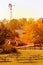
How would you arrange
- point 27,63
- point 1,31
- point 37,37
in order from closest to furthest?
point 27,63 → point 1,31 → point 37,37

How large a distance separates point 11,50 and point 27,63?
35.8 feet

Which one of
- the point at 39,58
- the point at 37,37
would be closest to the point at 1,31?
the point at 37,37

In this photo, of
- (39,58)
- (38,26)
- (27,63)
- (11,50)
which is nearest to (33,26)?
(38,26)

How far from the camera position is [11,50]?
37.6m

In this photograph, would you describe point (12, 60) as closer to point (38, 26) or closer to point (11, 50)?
point (11, 50)

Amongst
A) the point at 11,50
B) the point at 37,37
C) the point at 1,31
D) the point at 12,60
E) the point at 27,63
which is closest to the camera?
the point at 27,63

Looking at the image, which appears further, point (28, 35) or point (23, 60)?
point (28, 35)

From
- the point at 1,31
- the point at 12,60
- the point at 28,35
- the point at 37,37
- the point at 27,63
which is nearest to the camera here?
the point at 27,63

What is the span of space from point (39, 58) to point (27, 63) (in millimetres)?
3530

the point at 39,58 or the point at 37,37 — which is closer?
the point at 39,58

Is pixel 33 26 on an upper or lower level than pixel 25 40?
upper

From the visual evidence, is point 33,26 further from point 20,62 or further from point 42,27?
point 20,62

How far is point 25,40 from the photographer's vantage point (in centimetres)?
5344

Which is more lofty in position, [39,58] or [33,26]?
[33,26]
